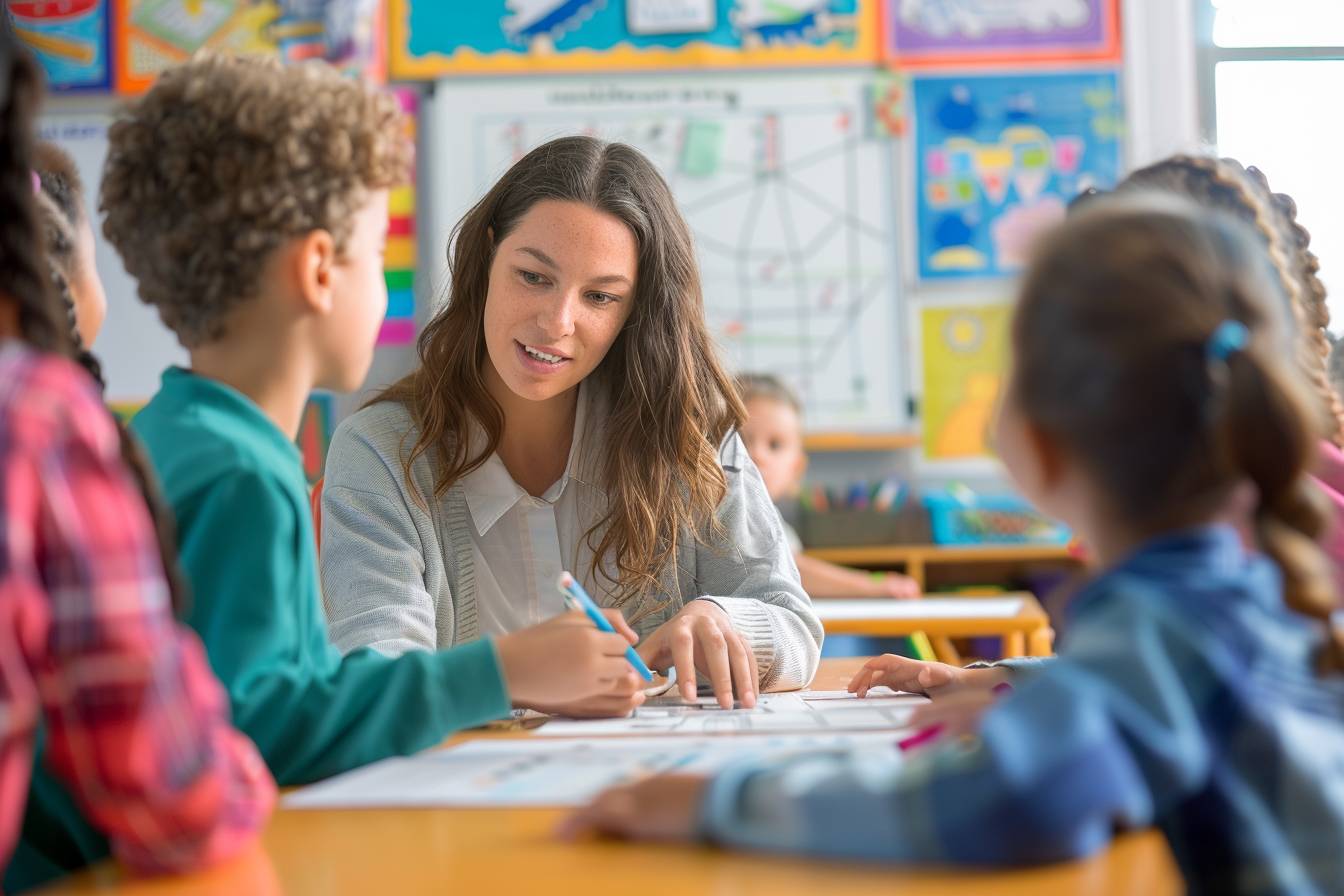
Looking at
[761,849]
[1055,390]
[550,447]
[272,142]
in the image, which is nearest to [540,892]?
[761,849]

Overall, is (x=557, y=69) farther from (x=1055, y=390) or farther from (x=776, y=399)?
(x=1055, y=390)

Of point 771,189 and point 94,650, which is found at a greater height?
point 771,189

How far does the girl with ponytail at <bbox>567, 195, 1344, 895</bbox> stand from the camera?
60 centimetres

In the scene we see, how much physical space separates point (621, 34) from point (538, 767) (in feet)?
11.5

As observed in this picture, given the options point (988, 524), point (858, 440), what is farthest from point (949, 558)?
point (858, 440)

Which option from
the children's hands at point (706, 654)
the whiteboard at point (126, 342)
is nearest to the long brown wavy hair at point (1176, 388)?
the children's hands at point (706, 654)

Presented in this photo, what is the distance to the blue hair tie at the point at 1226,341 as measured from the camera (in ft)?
2.16

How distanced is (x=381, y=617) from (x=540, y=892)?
2.68 ft

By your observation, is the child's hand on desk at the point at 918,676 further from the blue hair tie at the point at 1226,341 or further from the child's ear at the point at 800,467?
the child's ear at the point at 800,467

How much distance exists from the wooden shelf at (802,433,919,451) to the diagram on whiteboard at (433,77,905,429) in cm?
5

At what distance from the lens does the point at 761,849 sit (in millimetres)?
649

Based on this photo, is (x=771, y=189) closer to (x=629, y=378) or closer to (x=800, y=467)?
(x=800, y=467)

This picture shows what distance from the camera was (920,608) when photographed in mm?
2582

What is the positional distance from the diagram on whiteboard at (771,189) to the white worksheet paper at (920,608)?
51.3 inches
